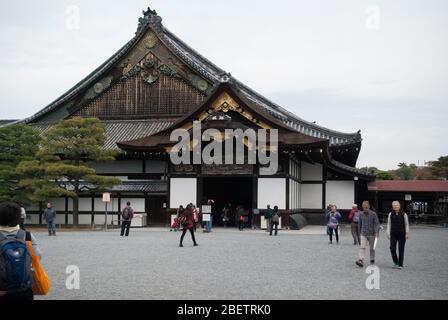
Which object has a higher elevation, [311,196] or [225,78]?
[225,78]

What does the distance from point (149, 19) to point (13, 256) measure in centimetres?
3882

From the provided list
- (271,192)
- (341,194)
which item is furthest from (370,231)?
Answer: (341,194)

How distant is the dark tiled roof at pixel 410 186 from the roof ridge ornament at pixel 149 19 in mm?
19512

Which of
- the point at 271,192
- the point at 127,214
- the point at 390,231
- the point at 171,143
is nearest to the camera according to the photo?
the point at 390,231

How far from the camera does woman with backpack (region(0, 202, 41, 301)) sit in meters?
6.38

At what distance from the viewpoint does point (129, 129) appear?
41.6 meters

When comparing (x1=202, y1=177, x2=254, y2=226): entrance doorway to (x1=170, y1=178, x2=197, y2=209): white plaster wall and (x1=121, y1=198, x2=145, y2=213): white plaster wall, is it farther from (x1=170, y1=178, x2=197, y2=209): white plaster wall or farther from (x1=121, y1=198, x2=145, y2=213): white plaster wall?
(x1=170, y1=178, x2=197, y2=209): white plaster wall

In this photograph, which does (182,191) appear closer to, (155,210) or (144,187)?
(144,187)

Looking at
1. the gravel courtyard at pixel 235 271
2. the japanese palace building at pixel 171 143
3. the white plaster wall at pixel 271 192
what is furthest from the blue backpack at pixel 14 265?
the white plaster wall at pixel 271 192

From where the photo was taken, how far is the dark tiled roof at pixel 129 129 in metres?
40.1

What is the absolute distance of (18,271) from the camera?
20.9 feet

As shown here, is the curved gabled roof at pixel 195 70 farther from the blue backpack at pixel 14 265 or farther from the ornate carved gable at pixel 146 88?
the blue backpack at pixel 14 265
